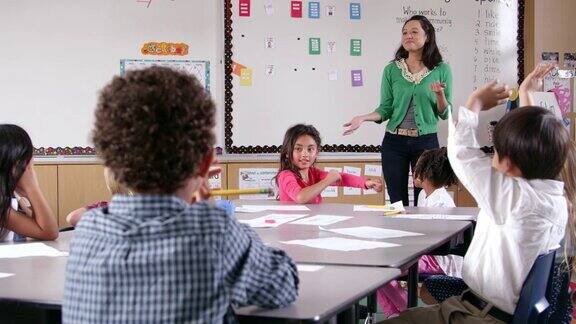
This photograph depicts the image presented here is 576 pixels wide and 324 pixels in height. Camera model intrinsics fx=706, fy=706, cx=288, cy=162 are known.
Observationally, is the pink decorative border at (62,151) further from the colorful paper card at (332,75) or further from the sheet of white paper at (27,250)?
the sheet of white paper at (27,250)

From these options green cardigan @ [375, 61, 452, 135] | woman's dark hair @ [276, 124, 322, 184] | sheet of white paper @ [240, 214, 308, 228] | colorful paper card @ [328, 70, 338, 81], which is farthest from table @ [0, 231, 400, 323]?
colorful paper card @ [328, 70, 338, 81]

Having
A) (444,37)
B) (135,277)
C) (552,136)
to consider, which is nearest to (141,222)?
(135,277)

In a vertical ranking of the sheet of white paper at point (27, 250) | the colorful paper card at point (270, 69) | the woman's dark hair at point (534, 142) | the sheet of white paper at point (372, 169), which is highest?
the colorful paper card at point (270, 69)

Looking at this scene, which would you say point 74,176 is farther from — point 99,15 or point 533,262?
point 533,262

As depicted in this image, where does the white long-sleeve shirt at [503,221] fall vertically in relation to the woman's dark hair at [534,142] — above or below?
below

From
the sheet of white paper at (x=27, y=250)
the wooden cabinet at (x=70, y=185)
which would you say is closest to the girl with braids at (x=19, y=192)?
the sheet of white paper at (x=27, y=250)

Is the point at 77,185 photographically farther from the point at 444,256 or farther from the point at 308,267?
the point at 308,267

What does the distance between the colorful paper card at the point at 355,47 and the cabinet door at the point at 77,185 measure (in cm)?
186

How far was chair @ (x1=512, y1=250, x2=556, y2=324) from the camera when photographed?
158cm

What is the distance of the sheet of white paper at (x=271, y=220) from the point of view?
7.54 ft

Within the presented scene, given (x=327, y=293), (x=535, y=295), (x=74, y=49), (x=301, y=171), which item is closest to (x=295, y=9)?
Answer: (x=74, y=49)

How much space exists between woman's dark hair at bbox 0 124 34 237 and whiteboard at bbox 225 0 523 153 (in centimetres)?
262

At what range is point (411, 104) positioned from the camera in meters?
4.09

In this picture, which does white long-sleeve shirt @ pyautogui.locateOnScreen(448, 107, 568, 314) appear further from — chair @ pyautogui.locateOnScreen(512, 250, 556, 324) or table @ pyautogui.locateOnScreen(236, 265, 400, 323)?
table @ pyautogui.locateOnScreen(236, 265, 400, 323)
